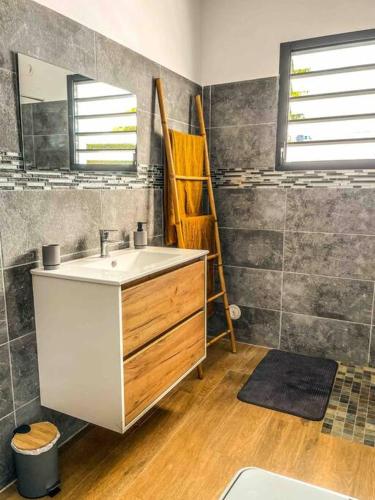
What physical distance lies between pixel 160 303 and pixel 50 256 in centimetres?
53

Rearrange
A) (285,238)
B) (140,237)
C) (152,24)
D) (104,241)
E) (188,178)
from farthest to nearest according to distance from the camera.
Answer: (285,238), (188,178), (152,24), (140,237), (104,241)

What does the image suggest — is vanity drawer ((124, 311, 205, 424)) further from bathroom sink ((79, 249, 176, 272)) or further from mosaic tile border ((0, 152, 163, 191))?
mosaic tile border ((0, 152, 163, 191))

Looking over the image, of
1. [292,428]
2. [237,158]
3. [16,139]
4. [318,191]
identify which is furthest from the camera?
[237,158]

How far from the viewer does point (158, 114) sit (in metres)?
2.56

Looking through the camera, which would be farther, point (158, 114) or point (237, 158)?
point (237, 158)

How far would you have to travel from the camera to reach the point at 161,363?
6.22 feet

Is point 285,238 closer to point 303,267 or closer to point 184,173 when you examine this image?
point 303,267

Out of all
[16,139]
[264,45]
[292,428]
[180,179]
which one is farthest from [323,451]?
[264,45]

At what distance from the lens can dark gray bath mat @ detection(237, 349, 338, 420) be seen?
7.38 ft

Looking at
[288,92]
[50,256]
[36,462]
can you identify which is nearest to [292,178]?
[288,92]

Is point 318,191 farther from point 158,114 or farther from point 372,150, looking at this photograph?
point 158,114

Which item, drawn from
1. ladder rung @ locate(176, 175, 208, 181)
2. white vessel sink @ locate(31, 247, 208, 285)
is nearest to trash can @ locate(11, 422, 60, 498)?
white vessel sink @ locate(31, 247, 208, 285)

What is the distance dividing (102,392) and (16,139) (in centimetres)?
109

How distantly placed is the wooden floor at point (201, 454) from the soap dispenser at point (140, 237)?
926mm
